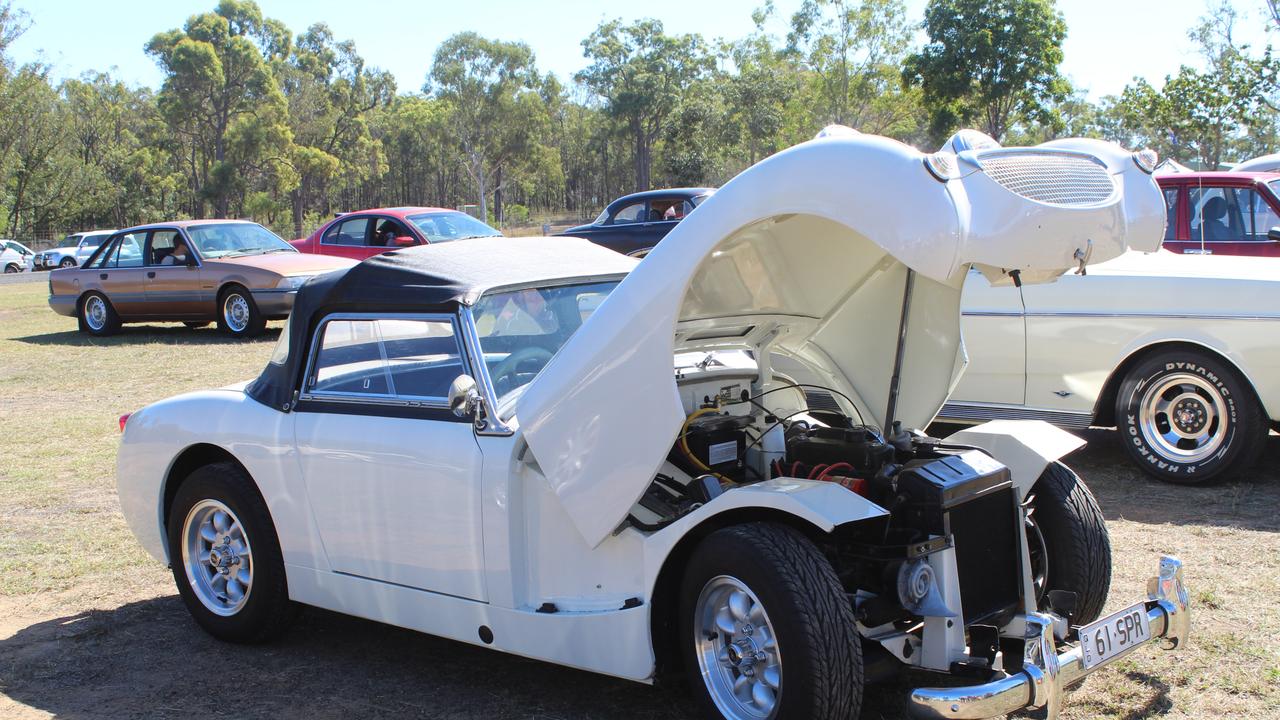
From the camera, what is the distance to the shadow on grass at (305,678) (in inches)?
159

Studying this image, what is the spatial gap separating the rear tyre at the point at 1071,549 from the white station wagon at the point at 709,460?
0.04ft

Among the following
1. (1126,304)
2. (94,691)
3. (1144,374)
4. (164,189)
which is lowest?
(94,691)

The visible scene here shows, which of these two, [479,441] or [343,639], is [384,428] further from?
[343,639]

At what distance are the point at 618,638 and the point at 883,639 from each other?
0.87 m

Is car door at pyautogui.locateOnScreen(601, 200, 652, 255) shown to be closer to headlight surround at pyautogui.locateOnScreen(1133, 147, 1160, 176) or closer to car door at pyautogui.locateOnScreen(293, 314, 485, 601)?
car door at pyautogui.locateOnScreen(293, 314, 485, 601)

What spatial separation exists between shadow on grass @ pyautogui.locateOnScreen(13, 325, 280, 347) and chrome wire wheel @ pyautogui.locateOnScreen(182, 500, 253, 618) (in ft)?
36.1

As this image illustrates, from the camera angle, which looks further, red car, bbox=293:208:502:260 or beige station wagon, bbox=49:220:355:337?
red car, bbox=293:208:502:260

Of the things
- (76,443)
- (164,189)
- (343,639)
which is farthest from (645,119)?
(343,639)

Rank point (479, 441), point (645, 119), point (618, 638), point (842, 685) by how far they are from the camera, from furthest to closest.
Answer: point (645, 119) → point (479, 441) → point (618, 638) → point (842, 685)

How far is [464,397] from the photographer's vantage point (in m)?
3.85

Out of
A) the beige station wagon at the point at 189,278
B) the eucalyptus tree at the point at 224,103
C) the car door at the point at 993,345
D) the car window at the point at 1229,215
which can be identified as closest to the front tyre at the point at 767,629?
the car door at the point at 993,345

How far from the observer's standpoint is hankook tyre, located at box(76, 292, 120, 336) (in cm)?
1711

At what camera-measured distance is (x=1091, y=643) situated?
3312mm

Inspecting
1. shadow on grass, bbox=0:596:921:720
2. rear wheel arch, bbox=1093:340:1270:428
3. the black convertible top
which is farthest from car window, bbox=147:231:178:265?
rear wheel arch, bbox=1093:340:1270:428
